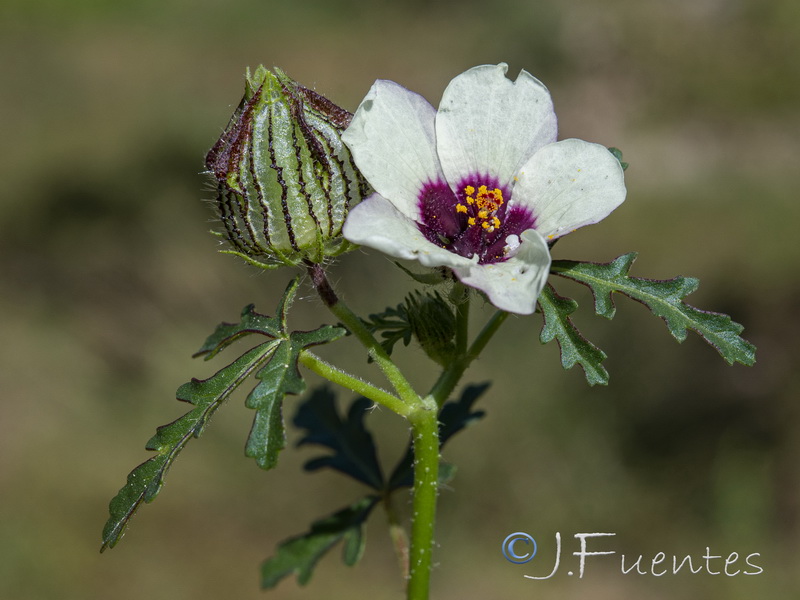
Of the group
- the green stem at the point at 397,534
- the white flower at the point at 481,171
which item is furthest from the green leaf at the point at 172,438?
the green stem at the point at 397,534

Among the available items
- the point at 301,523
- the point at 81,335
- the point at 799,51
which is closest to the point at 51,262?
the point at 81,335

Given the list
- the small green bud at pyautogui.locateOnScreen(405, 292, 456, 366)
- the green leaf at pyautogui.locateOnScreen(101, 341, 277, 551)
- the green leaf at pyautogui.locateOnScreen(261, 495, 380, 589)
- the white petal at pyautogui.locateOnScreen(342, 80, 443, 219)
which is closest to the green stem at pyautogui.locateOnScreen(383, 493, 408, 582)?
the green leaf at pyautogui.locateOnScreen(261, 495, 380, 589)

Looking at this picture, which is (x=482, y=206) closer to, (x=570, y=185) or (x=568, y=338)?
(x=570, y=185)

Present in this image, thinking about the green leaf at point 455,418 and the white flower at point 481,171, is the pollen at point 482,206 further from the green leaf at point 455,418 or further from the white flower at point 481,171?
the green leaf at point 455,418

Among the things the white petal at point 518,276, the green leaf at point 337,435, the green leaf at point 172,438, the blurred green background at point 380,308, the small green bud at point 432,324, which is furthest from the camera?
the blurred green background at point 380,308

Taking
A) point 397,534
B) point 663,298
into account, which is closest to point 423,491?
point 397,534

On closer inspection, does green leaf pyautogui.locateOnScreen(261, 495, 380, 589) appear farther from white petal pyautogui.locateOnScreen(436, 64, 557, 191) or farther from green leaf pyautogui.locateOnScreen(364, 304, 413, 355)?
white petal pyautogui.locateOnScreen(436, 64, 557, 191)
